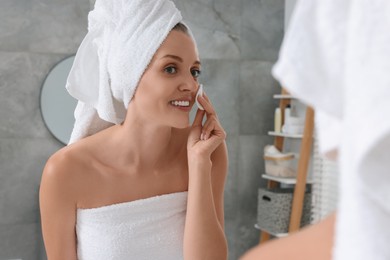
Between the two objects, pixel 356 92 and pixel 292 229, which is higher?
pixel 356 92

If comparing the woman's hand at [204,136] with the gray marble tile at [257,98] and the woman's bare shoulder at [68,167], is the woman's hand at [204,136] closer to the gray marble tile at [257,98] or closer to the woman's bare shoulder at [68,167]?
the woman's bare shoulder at [68,167]

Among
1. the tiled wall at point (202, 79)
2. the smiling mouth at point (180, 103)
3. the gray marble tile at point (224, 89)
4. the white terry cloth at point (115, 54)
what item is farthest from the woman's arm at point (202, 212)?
the gray marble tile at point (224, 89)

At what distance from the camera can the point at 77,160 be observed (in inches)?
48.0

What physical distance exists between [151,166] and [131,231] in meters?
0.18

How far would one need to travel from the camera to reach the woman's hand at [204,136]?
1.21 meters

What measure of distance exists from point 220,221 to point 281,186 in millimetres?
1848

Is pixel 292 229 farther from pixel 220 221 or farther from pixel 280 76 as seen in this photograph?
pixel 280 76

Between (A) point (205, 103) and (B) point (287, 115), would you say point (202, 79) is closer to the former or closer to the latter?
(B) point (287, 115)

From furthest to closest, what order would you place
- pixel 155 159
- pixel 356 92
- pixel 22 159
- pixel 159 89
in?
pixel 22 159
pixel 155 159
pixel 159 89
pixel 356 92

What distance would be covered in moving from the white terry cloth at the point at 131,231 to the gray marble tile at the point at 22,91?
1.50 m

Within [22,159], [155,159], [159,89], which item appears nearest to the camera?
[159,89]

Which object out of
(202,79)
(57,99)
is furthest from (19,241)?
(202,79)

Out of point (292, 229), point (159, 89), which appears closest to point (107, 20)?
point (159, 89)

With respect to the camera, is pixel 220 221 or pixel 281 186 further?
pixel 281 186
